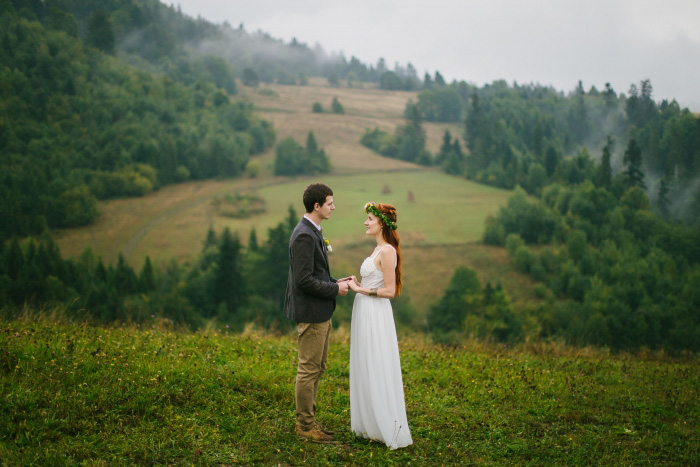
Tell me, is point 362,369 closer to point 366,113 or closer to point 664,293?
point 664,293

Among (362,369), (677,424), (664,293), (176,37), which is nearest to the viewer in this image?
(362,369)

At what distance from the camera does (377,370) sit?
6625 mm

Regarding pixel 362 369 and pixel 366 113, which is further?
Result: pixel 366 113

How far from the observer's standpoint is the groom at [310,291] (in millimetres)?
6254

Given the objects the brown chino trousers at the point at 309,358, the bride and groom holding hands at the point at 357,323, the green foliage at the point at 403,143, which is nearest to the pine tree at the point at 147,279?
the green foliage at the point at 403,143

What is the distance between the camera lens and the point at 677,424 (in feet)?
26.8

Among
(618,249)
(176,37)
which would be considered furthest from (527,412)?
(176,37)

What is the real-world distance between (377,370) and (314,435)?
1044 mm

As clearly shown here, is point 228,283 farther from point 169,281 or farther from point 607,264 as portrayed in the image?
point 607,264

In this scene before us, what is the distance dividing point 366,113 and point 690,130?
99.2 m

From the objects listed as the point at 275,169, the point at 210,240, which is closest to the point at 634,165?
the point at 210,240

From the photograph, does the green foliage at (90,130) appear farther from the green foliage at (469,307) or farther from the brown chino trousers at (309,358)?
the brown chino trousers at (309,358)

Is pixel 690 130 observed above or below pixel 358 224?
above

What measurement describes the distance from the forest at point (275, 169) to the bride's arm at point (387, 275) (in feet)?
25.2
